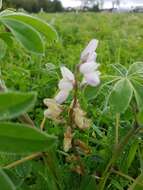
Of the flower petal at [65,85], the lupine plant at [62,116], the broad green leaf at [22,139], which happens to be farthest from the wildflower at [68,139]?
the broad green leaf at [22,139]

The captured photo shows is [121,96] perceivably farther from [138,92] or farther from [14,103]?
[14,103]

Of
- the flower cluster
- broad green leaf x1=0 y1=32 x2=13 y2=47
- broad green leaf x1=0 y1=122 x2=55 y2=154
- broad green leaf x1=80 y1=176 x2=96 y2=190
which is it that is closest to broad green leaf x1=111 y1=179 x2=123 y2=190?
broad green leaf x1=80 y1=176 x2=96 y2=190

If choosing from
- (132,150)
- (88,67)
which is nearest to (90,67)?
(88,67)

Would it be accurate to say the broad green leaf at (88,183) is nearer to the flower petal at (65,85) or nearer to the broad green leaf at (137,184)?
the broad green leaf at (137,184)

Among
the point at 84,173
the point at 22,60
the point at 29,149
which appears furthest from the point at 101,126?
the point at 22,60

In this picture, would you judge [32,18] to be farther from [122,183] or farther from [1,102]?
[122,183]

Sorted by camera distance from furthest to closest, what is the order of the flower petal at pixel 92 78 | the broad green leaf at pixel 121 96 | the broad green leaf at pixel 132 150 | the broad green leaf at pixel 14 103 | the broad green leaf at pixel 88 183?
the broad green leaf at pixel 132 150 < the broad green leaf at pixel 88 183 < the broad green leaf at pixel 121 96 < the flower petal at pixel 92 78 < the broad green leaf at pixel 14 103

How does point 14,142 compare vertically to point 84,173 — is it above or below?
above
